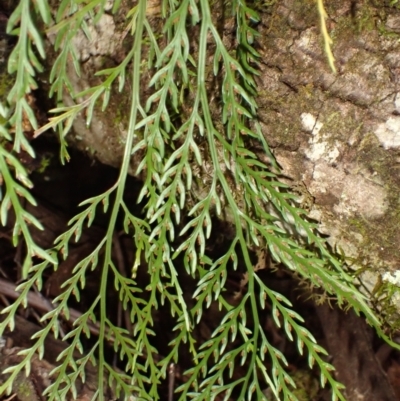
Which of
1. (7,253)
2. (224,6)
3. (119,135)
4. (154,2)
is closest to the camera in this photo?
(224,6)

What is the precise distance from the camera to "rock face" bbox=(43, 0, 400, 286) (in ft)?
4.33

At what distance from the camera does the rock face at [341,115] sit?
1320 mm

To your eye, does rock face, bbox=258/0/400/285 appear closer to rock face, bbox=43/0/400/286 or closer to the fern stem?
rock face, bbox=43/0/400/286

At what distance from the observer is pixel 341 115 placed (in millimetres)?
1388

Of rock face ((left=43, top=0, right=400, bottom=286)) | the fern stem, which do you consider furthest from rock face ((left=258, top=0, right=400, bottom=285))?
the fern stem

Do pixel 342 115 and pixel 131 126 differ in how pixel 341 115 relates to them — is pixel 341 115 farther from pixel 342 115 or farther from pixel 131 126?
pixel 131 126

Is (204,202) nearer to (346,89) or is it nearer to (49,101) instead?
(346,89)

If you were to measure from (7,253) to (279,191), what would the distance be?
1418 mm

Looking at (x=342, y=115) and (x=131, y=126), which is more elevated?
(x=131, y=126)

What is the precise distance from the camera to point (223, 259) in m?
1.42

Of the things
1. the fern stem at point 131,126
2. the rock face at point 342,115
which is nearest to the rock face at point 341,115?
the rock face at point 342,115

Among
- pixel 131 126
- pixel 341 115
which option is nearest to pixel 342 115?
pixel 341 115

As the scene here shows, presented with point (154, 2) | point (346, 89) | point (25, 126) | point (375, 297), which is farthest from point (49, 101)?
point (375, 297)

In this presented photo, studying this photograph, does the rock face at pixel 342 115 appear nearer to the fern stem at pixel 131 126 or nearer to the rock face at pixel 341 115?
the rock face at pixel 341 115
